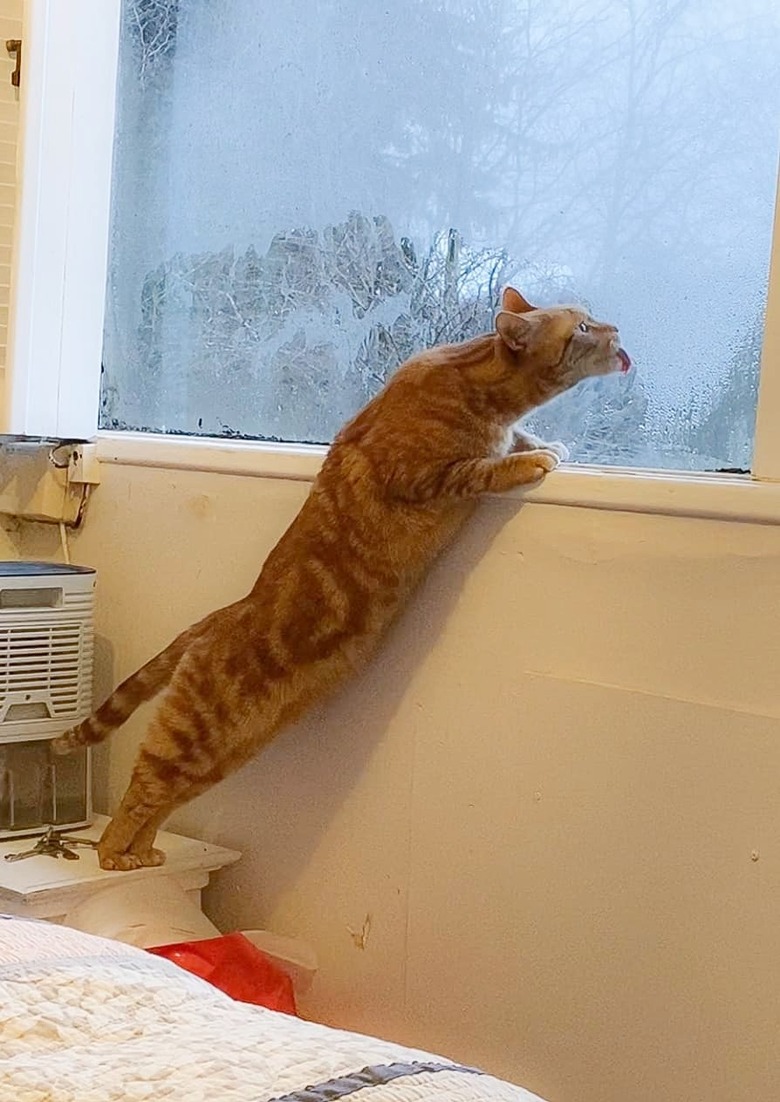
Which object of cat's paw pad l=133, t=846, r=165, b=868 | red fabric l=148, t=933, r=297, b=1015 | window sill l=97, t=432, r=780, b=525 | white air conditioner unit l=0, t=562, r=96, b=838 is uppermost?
window sill l=97, t=432, r=780, b=525

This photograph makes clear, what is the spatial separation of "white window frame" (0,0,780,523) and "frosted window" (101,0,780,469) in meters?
0.05

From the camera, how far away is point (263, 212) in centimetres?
229

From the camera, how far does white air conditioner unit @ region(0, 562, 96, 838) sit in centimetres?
204

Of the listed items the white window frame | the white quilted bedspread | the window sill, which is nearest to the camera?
the white quilted bedspread

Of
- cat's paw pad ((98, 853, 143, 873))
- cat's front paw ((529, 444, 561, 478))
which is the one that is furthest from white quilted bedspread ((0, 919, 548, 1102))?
cat's paw pad ((98, 853, 143, 873))

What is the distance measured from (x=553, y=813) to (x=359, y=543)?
41 centimetres

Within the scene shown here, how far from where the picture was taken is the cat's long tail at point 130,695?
1.99 metres

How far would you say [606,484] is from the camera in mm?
1637

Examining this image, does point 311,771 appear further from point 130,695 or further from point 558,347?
point 558,347

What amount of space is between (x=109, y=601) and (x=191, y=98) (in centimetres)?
85

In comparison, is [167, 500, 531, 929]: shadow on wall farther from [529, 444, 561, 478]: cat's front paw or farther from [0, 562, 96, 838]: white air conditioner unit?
[0, 562, 96, 838]: white air conditioner unit

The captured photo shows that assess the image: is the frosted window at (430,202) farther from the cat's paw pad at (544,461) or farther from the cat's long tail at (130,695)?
the cat's long tail at (130,695)

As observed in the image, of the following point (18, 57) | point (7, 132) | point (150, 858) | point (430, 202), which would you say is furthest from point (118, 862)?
point (18, 57)

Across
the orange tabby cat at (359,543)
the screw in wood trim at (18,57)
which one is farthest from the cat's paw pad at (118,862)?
the screw in wood trim at (18,57)
